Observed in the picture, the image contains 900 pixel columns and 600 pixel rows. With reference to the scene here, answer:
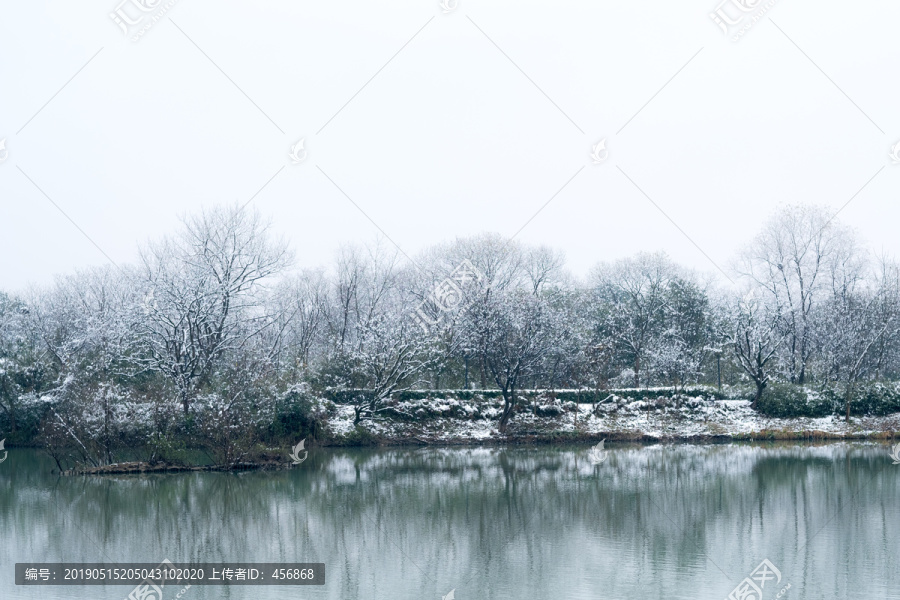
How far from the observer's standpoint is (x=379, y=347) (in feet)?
108

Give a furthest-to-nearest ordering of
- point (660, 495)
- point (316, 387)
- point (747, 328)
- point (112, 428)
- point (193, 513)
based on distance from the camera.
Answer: point (747, 328) < point (316, 387) < point (112, 428) < point (660, 495) < point (193, 513)

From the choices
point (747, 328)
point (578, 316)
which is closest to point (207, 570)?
point (747, 328)

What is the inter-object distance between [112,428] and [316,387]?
10.7 metres

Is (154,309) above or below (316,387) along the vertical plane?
above

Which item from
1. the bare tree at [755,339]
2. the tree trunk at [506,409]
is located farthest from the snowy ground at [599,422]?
the bare tree at [755,339]

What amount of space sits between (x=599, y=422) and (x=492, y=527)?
19.0m

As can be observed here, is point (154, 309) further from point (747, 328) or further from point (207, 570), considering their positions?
point (747, 328)

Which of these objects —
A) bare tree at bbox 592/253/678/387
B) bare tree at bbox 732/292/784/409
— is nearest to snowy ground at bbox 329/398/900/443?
bare tree at bbox 732/292/784/409

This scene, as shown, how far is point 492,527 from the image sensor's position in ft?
49.3

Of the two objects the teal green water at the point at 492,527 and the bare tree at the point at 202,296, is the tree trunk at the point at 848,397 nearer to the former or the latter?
the teal green water at the point at 492,527

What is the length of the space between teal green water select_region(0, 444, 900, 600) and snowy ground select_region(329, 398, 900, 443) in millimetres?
7592

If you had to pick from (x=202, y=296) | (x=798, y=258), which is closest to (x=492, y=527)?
(x=202, y=296)

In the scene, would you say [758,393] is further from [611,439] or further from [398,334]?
[398,334]

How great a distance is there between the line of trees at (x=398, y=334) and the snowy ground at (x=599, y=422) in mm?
900
